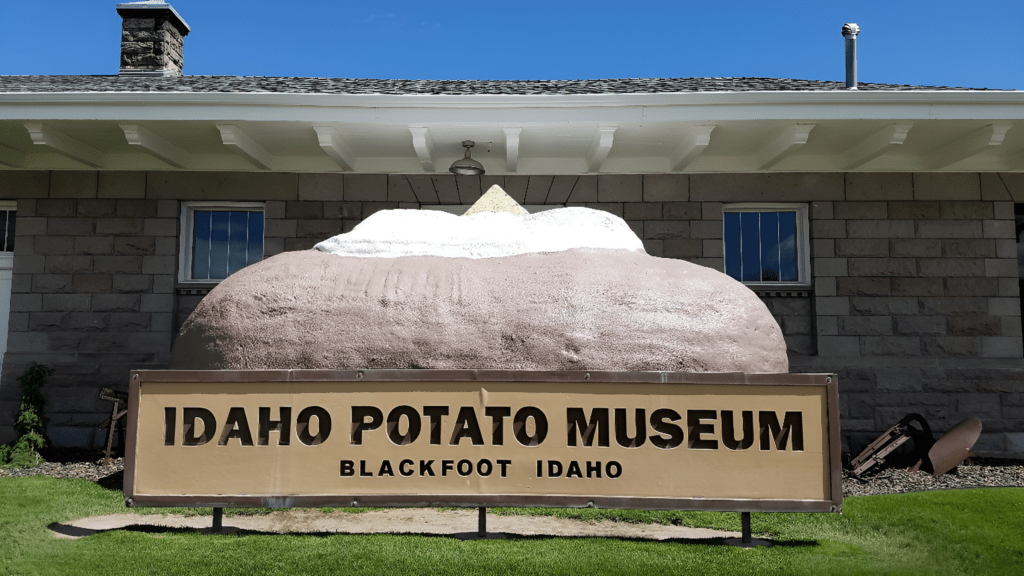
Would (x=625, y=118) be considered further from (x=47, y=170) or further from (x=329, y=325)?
(x=47, y=170)

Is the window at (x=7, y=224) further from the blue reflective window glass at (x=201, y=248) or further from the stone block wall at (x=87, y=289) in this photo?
the blue reflective window glass at (x=201, y=248)

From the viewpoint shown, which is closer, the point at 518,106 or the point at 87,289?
the point at 518,106

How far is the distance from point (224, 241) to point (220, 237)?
0.21 feet

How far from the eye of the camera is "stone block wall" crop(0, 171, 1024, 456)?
7.23 m

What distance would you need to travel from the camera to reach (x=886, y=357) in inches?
285

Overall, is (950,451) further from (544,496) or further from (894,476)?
(544,496)

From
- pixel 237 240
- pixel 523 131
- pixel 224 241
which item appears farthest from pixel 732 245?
pixel 224 241

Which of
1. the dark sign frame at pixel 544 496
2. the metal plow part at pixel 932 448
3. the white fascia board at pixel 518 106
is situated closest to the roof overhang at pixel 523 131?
the white fascia board at pixel 518 106

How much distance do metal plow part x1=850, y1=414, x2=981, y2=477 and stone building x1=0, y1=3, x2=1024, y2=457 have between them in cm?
76

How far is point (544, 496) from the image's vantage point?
3.22 meters

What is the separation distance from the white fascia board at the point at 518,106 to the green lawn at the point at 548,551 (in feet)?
Answer: 11.9

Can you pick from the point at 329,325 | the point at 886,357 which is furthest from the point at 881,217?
the point at 329,325

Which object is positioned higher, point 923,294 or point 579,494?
point 923,294

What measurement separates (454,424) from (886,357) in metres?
5.69
